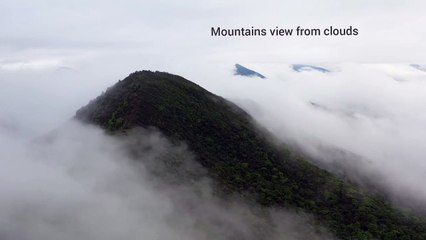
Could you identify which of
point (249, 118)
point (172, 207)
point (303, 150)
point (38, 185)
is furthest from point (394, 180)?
point (38, 185)

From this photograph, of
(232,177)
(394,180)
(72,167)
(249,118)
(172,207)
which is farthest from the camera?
(394,180)

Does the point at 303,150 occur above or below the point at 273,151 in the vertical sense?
below

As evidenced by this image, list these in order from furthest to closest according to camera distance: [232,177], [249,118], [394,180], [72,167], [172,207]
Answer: [394,180], [249,118], [72,167], [232,177], [172,207]

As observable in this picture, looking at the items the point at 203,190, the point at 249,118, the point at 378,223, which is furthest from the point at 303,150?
the point at 203,190

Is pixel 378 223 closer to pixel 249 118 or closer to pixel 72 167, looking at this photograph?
pixel 249 118

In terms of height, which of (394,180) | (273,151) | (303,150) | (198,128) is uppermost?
(198,128)

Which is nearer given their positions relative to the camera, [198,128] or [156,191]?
[156,191]

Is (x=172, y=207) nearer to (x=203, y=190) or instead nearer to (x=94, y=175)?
(x=203, y=190)
